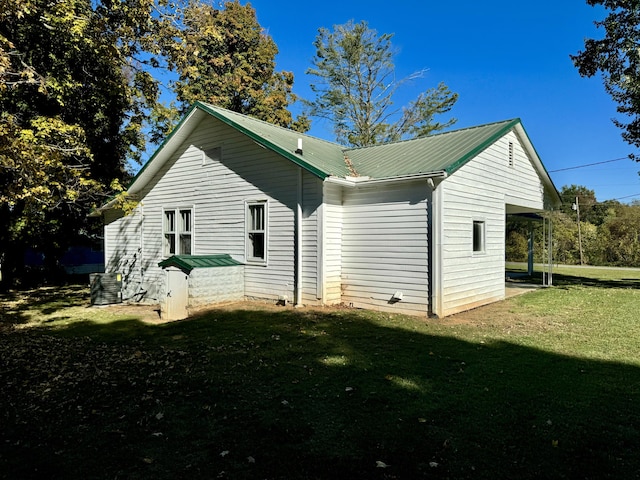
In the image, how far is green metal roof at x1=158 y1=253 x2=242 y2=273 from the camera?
10243mm

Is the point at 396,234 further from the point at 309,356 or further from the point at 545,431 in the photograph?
the point at 545,431

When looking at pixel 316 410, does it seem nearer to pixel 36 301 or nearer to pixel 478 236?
pixel 478 236

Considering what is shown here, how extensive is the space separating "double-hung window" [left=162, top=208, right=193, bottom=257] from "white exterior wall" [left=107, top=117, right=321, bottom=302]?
0.25 meters

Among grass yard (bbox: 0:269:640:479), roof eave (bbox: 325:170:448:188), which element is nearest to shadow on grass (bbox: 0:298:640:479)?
grass yard (bbox: 0:269:640:479)

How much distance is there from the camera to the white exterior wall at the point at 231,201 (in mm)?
10609

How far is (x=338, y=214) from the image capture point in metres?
10.5

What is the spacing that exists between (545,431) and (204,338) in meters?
5.82

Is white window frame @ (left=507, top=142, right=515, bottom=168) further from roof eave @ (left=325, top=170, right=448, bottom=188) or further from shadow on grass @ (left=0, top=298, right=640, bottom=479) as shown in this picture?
shadow on grass @ (left=0, top=298, right=640, bottom=479)

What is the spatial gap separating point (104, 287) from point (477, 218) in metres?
11.5

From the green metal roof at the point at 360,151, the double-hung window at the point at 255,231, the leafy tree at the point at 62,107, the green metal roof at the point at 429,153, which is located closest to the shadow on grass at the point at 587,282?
the green metal roof at the point at 360,151

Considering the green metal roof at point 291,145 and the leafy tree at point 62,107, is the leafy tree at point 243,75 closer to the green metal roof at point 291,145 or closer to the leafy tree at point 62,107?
the leafy tree at point 62,107

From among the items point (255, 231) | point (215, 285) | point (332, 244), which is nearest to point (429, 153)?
point (332, 244)

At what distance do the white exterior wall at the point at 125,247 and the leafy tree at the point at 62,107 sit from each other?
1495 mm

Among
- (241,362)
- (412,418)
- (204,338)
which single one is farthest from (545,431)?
(204,338)
